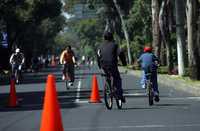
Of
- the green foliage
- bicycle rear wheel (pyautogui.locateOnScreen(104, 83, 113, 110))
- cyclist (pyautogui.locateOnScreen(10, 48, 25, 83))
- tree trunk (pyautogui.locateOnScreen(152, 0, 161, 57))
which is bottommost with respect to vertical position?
bicycle rear wheel (pyautogui.locateOnScreen(104, 83, 113, 110))

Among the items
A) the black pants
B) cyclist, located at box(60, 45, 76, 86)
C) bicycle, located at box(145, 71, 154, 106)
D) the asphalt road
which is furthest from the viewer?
the black pants

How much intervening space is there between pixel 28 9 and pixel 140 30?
1103cm

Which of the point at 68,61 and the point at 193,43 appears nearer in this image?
the point at 68,61

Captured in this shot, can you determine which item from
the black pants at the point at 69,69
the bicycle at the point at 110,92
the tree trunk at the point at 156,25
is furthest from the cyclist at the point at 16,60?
the bicycle at the point at 110,92

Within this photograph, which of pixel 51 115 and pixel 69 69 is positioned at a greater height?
pixel 69 69

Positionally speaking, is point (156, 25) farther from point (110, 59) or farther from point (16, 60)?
point (110, 59)

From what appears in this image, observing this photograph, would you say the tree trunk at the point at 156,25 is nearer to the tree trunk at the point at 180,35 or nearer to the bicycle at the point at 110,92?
the tree trunk at the point at 180,35

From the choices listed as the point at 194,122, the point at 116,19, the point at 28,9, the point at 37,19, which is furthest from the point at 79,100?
the point at 116,19

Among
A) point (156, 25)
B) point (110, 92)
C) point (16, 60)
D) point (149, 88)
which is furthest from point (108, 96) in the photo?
point (156, 25)

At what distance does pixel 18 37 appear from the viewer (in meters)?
85.4

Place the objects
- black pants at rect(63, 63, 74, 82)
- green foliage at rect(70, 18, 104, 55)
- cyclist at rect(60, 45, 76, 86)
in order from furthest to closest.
Result: 1. green foliage at rect(70, 18, 104, 55)
2. black pants at rect(63, 63, 74, 82)
3. cyclist at rect(60, 45, 76, 86)

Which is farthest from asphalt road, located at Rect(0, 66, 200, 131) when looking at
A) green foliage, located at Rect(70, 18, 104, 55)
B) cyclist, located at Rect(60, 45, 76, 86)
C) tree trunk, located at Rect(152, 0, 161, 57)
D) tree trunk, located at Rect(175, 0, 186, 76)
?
green foliage, located at Rect(70, 18, 104, 55)

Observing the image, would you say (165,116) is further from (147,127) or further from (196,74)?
(196,74)

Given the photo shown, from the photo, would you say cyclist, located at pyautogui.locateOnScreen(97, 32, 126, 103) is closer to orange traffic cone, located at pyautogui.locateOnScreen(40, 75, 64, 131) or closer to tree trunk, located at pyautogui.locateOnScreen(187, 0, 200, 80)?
orange traffic cone, located at pyautogui.locateOnScreen(40, 75, 64, 131)
